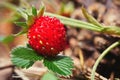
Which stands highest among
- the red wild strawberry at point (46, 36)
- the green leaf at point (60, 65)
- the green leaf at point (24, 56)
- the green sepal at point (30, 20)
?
the green sepal at point (30, 20)

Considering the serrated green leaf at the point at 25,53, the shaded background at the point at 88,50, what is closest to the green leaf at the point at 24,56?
the serrated green leaf at the point at 25,53

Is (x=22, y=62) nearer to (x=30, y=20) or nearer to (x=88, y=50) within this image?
(x=30, y=20)

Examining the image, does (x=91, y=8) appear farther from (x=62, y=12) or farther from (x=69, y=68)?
(x=69, y=68)

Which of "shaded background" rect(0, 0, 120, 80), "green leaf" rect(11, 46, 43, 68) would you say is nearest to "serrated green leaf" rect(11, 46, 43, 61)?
"green leaf" rect(11, 46, 43, 68)

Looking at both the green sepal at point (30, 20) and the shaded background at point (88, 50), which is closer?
the green sepal at point (30, 20)

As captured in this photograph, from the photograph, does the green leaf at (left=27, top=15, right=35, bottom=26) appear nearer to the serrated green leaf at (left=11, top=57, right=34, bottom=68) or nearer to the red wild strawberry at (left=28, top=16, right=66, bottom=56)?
the red wild strawberry at (left=28, top=16, right=66, bottom=56)

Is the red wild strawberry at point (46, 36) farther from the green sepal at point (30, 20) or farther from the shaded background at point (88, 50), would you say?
the shaded background at point (88, 50)

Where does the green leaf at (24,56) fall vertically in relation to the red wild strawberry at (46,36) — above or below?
below
